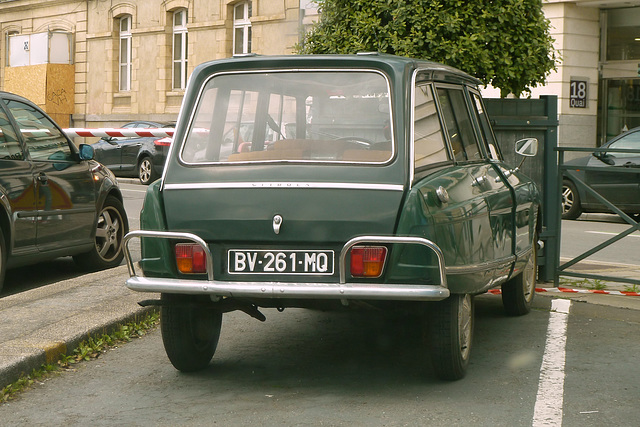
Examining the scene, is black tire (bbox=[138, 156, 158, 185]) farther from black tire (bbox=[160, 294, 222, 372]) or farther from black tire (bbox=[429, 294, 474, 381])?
black tire (bbox=[429, 294, 474, 381])

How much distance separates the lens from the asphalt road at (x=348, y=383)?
4.87 m

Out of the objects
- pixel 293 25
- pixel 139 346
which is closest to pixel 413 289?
pixel 139 346

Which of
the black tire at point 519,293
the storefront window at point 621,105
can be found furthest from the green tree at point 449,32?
the storefront window at point 621,105

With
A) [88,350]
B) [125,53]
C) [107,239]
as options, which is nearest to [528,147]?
[88,350]

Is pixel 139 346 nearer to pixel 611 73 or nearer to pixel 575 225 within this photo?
pixel 575 225

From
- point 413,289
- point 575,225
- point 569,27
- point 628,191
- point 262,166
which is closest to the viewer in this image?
point 413,289

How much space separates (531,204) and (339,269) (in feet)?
8.90

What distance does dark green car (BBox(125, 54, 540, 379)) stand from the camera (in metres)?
5.01

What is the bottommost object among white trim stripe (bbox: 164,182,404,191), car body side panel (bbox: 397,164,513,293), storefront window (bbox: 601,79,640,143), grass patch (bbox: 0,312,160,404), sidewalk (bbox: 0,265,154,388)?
grass patch (bbox: 0,312,160,404)

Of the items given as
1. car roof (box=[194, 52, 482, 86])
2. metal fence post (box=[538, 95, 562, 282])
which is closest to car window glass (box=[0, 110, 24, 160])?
car roof (box=[194, 52, 482, 86])

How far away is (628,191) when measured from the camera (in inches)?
457

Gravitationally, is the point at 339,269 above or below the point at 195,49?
below

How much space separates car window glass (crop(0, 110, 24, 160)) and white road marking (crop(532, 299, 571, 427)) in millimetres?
4523

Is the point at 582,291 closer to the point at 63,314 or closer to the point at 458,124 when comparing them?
the point at 458,124
